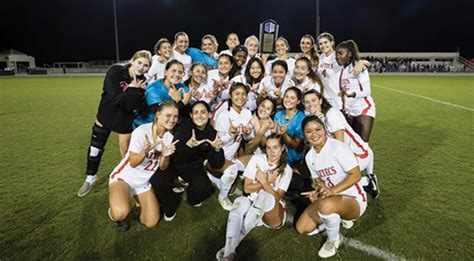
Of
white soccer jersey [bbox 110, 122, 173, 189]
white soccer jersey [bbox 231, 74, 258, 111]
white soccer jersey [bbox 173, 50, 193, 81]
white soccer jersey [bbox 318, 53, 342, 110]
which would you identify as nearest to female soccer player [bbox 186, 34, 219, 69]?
white soccer jersey [bbox 173, 50, 193, 81]

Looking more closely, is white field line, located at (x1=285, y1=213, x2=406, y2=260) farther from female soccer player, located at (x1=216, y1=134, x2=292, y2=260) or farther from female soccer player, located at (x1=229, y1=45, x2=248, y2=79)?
female soccer player, located at (x1=229, y1=45, x2=248, y2=79)

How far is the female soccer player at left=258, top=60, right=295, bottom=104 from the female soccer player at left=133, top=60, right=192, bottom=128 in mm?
1099

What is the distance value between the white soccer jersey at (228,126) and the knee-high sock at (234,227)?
3.92 ft

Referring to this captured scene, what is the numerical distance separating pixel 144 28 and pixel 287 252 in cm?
7141

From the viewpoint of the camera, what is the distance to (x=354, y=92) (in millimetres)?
4191

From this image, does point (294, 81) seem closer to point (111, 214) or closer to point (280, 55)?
point (280, 55)

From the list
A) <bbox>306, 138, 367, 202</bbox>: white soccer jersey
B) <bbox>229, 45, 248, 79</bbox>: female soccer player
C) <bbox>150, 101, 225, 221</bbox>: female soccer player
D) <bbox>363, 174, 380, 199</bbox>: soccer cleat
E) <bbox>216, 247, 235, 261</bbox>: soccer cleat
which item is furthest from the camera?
<bbox>229, 45, 248, 79</bbox>: female soccer player

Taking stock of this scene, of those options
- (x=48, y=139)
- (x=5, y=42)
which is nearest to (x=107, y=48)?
(x=5, y=42)

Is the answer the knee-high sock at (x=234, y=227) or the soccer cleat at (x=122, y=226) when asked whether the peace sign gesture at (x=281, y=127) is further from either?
the soccer cleat at (x=122, y=226)

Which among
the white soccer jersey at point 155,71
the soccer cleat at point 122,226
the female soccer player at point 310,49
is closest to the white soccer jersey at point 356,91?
the female soccer player at point 310,49

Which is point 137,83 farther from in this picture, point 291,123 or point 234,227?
point 234,227

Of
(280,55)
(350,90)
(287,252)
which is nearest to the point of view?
(287,252)

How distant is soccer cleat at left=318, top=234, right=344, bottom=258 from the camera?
2578 millimetres

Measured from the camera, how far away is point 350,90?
166 inches
